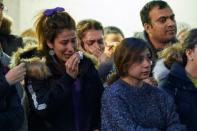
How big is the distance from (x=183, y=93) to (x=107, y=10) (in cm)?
284

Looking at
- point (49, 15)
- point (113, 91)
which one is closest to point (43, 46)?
point (49, 15)

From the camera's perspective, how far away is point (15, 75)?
1974mm

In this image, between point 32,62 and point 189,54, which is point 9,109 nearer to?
point 32,62

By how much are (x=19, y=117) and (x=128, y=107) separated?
52 centimetres

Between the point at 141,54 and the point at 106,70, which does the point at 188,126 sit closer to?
the point at 141,54

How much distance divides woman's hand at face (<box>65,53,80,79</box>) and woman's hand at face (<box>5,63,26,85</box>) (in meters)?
0.22

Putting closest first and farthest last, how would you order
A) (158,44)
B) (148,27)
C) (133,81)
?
1. (133,81)
2. (158,44)
3. (148,27)

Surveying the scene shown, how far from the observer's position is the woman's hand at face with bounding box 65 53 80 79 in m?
2.04

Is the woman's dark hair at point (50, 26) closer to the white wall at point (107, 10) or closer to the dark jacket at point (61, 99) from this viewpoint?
the dark jacket at point (61, 99)

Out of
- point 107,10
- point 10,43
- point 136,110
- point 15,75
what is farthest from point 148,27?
point 107,10

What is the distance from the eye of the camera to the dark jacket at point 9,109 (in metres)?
1.95

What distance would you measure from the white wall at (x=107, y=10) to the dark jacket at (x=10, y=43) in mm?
1738

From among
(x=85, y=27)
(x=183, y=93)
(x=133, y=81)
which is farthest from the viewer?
(x=85, y=27)

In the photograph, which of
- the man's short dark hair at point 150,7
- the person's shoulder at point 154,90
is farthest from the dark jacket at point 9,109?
the man's short dark hair at point 150,7
